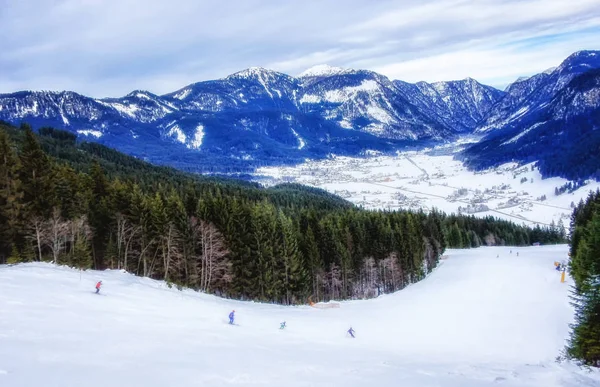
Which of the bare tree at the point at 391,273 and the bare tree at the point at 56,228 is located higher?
the bare tree at the point at 56,228

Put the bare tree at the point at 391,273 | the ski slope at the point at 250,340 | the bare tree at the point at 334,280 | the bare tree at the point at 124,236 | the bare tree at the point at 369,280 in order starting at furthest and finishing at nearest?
the bare tree at the point at 369,280, the bare tree at the point at 391,273, the bare tree at the point at 334,280, the bare tree at the point at 124,236, the ski slope at the point at 250,340

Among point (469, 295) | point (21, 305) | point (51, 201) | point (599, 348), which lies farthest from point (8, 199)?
point (469, 295)

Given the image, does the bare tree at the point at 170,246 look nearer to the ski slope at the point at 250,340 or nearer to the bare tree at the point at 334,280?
the ski slope at the point at 250,340

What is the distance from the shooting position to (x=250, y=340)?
23203mm

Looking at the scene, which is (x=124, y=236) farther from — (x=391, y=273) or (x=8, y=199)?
(x=391, y=273)

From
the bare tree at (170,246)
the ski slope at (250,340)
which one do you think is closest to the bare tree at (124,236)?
the bare tree at (170,246)

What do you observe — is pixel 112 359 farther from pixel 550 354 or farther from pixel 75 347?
pixel 550 354

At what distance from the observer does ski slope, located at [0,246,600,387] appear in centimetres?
1455

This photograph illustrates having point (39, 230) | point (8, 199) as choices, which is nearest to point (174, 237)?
point (39, 230)

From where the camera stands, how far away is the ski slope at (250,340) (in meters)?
14.6

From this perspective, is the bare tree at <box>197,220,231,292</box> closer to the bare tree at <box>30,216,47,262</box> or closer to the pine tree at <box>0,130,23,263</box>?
the bare tree at <box>30,216,47,262</box>

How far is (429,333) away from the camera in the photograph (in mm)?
35438

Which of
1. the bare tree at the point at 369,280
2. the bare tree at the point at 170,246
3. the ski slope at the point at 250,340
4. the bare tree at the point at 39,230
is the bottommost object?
the bare tree at the point at 369,280

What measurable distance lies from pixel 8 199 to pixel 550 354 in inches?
1824
